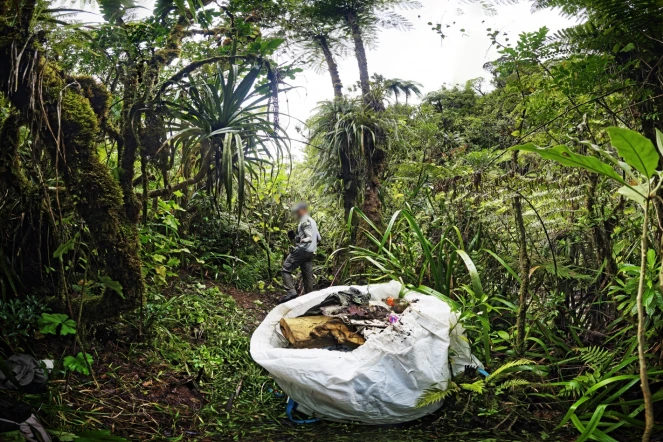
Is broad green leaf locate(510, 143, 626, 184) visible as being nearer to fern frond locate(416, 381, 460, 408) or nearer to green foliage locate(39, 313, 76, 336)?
fern frond locate(416, 381, 460, 408)

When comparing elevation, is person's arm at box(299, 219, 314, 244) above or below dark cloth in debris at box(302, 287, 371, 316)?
above

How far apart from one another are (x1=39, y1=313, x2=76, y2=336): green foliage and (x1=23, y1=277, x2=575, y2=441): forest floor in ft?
0.28

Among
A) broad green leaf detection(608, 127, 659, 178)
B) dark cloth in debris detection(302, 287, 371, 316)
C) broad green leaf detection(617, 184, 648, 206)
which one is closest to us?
broad green leaf detection(608, 127, 659, 178)

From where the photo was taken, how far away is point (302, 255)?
12.1ft

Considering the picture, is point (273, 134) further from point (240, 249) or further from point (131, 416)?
point (240, 249)

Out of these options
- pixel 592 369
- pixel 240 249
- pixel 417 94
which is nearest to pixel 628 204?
pixel 592 369

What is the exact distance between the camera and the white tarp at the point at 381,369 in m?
1.56

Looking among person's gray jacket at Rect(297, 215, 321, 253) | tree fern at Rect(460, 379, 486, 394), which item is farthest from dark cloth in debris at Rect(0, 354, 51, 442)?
person's gray jacket at Rect(297, 215, 321, 253)

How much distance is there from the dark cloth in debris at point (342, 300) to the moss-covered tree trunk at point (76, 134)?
2.99ft

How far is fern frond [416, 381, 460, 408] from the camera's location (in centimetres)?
154

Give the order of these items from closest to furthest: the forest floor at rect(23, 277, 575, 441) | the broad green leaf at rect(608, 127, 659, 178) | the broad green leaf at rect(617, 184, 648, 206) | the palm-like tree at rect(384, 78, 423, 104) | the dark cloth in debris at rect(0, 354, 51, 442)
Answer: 1. the broad green leaf at rect(608, 127, 659, 178)
2. the broad green leaf at rect(617, 184, 648, 206)
3. the dark cloth in debris at rect(0, 354, 51, 442)
4. the forest floor at rect(23, 277, 575, 441)
5. the palm-like tree at rect(384, 78, 423, 104)

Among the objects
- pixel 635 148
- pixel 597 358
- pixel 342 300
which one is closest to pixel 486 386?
pixel 597 358

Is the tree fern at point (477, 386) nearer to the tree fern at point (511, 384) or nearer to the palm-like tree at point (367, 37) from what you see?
the tree fern at point (511, 384)

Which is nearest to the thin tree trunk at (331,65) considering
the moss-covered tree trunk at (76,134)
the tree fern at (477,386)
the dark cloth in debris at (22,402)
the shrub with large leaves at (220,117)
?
the shrub with large leaves at (220,117)
